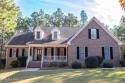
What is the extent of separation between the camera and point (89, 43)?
80.0 feet

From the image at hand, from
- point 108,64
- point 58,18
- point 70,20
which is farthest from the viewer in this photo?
point 58,18

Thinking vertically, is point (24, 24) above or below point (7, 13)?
above

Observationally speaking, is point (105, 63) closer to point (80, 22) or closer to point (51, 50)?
point (51, 50)

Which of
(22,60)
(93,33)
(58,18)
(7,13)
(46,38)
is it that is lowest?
(22,60)

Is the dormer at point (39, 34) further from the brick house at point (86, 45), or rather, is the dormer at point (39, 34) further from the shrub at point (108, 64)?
the shrub at point (108, 64)

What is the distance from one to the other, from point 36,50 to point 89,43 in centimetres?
894

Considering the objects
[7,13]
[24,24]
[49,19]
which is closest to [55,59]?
[7,13]

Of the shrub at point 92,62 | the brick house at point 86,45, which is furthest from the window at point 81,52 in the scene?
the shrub at point 92,62

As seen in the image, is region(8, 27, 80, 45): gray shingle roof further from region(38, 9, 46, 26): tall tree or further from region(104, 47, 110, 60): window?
region(38, 9, 46, 26): tall tree

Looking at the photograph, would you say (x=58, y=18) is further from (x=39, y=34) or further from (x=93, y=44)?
(x=93, y=44)

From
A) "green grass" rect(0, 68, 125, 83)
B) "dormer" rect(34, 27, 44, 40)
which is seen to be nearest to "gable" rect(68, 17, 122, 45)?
"dormer" rect(34, 27, 44, 40)

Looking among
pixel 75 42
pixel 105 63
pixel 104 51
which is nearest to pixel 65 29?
pixel 75 42

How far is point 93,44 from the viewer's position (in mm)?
24391

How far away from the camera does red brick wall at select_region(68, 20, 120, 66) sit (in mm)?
24125
